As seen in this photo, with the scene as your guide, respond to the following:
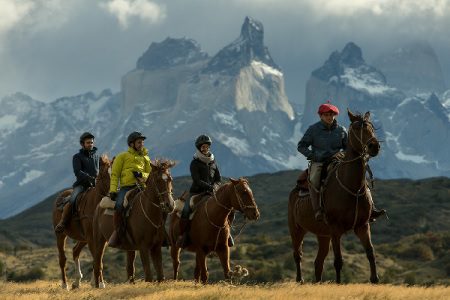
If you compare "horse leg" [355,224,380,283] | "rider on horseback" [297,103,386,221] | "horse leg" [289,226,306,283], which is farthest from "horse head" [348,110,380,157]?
"horse leg" [289,226,306,283]

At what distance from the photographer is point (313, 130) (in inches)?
891

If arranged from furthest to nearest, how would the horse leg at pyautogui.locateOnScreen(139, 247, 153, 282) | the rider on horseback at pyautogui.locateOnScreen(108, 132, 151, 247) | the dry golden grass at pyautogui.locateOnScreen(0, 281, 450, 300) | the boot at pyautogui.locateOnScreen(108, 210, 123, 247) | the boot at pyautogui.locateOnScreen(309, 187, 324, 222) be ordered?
1. the rider on horseback at pyautogui.locateOnScreen(108, 132, 151, 247)
2. the boot at pyautogui.locateOnScreen(108, 210, 123, 247)
3. the horse leg at pyautogui.locateOnScreen(139, 247, 153, 282)
4. the boot at pyautogui.locateOnScreen(309, 187, 324, 222)
5. the dry golden grass at pyautogui.locateOnScreen(0, 281, 450, 300)

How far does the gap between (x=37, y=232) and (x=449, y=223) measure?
310 ft

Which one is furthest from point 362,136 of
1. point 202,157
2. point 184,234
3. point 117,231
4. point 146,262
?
point 117,231

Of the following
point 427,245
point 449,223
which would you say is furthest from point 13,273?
point 449,223

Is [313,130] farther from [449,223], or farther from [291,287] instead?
[449,223]

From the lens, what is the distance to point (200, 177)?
25.0 meters

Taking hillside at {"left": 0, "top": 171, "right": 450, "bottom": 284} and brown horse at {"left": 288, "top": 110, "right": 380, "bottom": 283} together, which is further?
hillside at {"left": 0, "top": 171, "right": 450, "bottom": 284}

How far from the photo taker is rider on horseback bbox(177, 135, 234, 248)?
2458cm

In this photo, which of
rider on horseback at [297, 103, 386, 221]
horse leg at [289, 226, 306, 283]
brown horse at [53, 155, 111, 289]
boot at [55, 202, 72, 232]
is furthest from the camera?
boot at [55, 202, 72, 232]

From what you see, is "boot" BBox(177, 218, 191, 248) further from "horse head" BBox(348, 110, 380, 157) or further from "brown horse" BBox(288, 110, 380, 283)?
"horse head" BBox(348, 110, 380, 157)

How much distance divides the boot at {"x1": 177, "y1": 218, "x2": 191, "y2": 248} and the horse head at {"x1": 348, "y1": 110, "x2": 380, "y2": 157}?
5.70 m

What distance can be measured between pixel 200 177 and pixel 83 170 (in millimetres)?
4125

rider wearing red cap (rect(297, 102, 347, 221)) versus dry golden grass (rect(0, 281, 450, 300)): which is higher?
rider wearing red cap (rect(297, 102, 347, 221))
